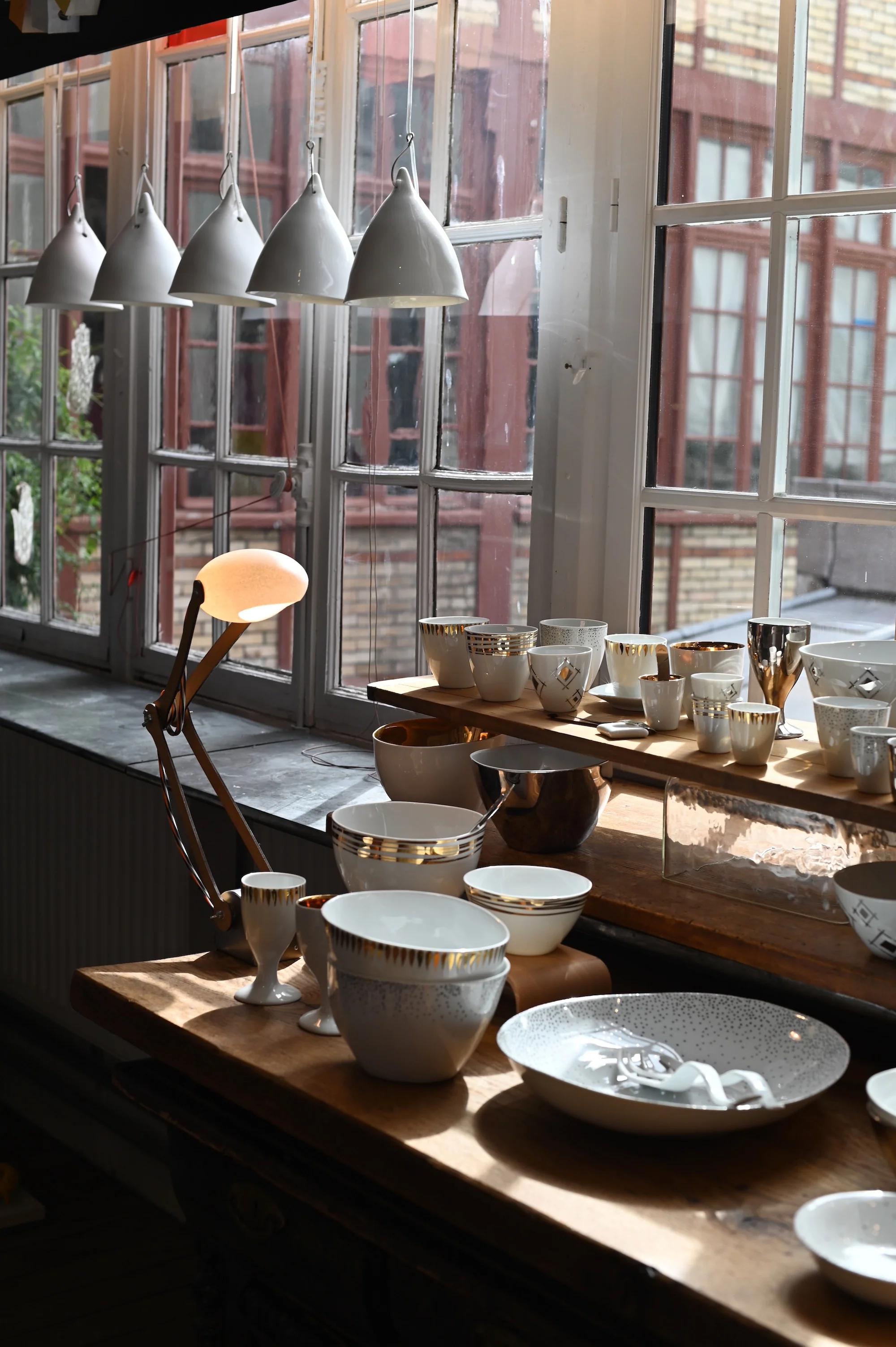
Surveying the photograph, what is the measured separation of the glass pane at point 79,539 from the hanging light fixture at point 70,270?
674 millimetres

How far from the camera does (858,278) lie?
171cm

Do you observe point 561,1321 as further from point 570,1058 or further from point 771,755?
point 771,755

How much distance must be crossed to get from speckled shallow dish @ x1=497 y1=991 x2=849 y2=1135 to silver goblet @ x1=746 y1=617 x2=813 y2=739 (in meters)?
0.35

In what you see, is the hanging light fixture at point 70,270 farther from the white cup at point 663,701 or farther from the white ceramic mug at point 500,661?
the white cup at point 663,701

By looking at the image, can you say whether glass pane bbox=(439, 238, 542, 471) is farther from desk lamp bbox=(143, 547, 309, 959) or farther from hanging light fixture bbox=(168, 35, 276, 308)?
desk lamp bbox=(143, 547, 309, 959)

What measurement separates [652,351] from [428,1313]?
4.26ft

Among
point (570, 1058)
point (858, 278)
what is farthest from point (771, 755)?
point (858, 278)

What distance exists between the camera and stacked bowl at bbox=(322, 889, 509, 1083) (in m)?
1.21

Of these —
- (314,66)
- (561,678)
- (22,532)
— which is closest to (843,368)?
(561,678)

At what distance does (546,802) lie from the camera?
1674mm

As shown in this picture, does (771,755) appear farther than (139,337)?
No

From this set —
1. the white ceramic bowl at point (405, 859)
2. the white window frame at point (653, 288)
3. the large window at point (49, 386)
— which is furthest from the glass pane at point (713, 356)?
the large window at point (49, 386)

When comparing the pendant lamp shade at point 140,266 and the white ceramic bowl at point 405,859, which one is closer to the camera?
the white ceramic bowl at point 405,859

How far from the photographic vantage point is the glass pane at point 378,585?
2.44 meters
